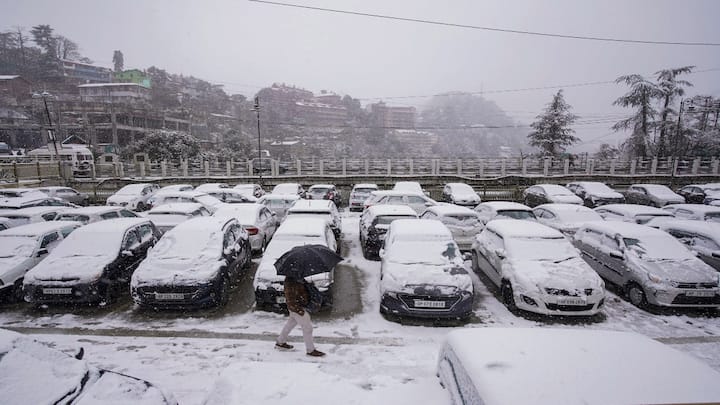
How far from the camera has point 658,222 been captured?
1035 cm

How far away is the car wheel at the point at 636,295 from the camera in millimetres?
7343

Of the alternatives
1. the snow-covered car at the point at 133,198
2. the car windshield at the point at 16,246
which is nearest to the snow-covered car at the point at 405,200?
the car windshield at the point at 16,246

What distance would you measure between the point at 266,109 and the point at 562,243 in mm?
79719

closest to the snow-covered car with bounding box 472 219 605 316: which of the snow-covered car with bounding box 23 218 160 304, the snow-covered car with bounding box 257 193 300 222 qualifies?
the snow-covered car with bounding box 257 193 300 222

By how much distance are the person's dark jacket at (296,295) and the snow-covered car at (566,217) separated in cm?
935

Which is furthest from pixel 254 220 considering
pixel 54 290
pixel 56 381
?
pixel 56 381

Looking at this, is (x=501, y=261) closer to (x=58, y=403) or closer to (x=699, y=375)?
(x=699, y=375)

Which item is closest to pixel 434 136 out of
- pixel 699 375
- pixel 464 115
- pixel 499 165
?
pixel 464 115

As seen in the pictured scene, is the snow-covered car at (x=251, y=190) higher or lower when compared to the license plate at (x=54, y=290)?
higher

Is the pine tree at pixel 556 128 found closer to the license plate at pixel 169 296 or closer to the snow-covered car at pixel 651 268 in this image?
the snow-covered car at pixel 651 268

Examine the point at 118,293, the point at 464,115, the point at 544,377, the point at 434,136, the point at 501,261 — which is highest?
the point at 464,115

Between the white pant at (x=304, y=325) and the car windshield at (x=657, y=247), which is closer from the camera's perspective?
the white pant at (x=304, y=325)

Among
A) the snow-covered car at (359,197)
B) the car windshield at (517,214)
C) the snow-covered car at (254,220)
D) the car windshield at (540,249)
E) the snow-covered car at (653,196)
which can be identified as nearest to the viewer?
the car windshield at (540,249)

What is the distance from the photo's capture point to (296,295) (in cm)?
497
